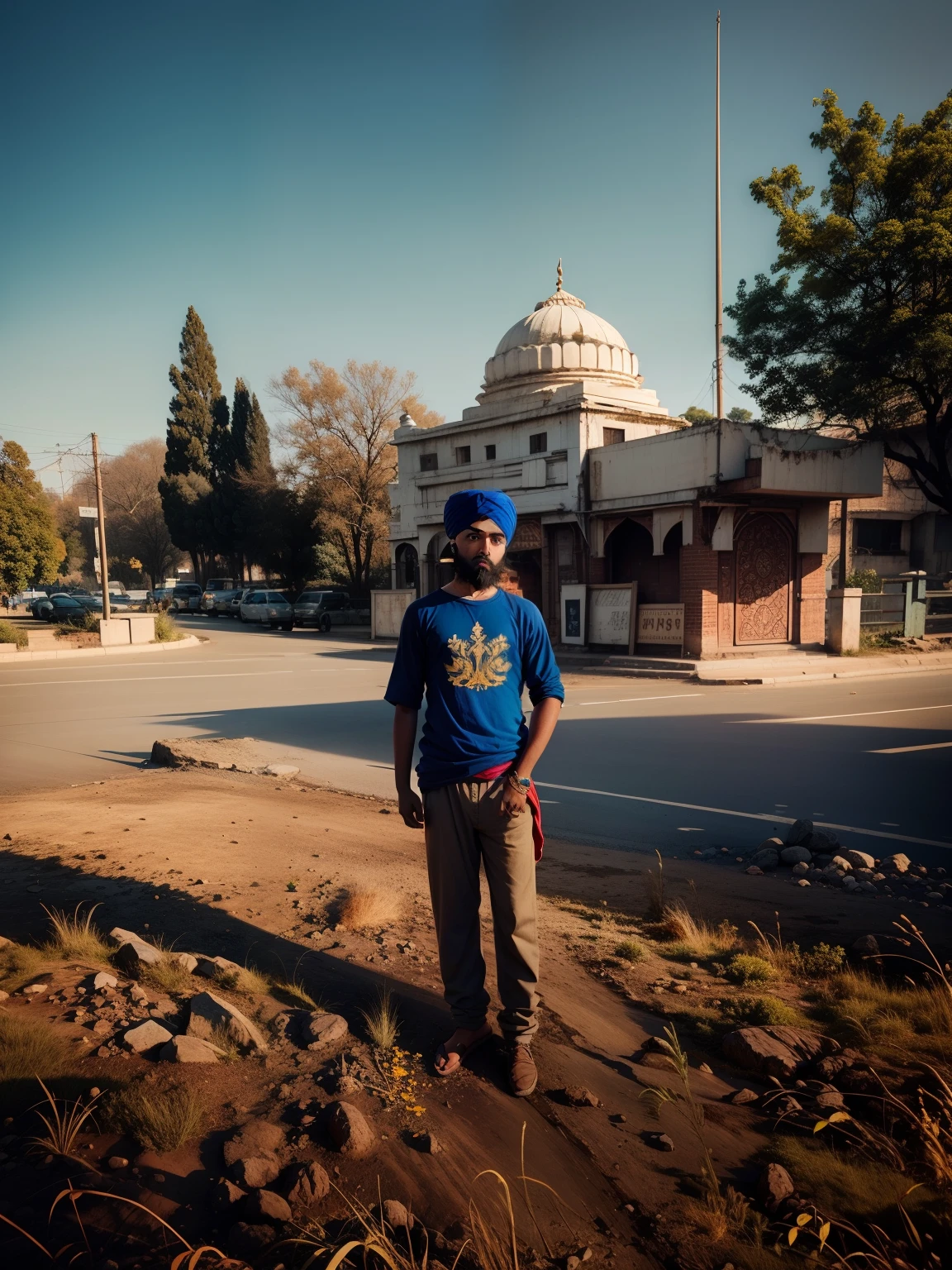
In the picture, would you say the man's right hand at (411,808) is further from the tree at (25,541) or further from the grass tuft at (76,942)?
the tree at (25,541)

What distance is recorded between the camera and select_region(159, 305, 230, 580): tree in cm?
5488

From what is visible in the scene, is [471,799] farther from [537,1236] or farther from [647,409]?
[647,409]

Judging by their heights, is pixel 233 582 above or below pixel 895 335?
below

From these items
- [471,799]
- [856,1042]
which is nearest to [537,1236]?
[471,799]

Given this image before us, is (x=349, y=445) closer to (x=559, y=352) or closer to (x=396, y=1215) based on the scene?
(x=559, y=352)

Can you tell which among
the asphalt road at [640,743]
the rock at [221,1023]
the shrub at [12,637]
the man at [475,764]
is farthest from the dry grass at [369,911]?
the shrub at [12,637]

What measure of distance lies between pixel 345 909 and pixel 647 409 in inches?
952

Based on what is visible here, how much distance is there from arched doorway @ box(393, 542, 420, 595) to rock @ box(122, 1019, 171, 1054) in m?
29.1

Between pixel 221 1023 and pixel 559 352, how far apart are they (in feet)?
88.8

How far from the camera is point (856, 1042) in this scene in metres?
3.15

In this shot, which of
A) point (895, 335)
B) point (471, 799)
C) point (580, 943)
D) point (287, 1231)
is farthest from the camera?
point (895, 335)

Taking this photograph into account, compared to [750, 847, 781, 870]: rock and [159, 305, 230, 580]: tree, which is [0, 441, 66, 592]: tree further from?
[750, 847, 781, 870]: rock

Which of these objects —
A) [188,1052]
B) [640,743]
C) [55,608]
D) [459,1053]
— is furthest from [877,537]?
[55,608]

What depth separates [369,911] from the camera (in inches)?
170
